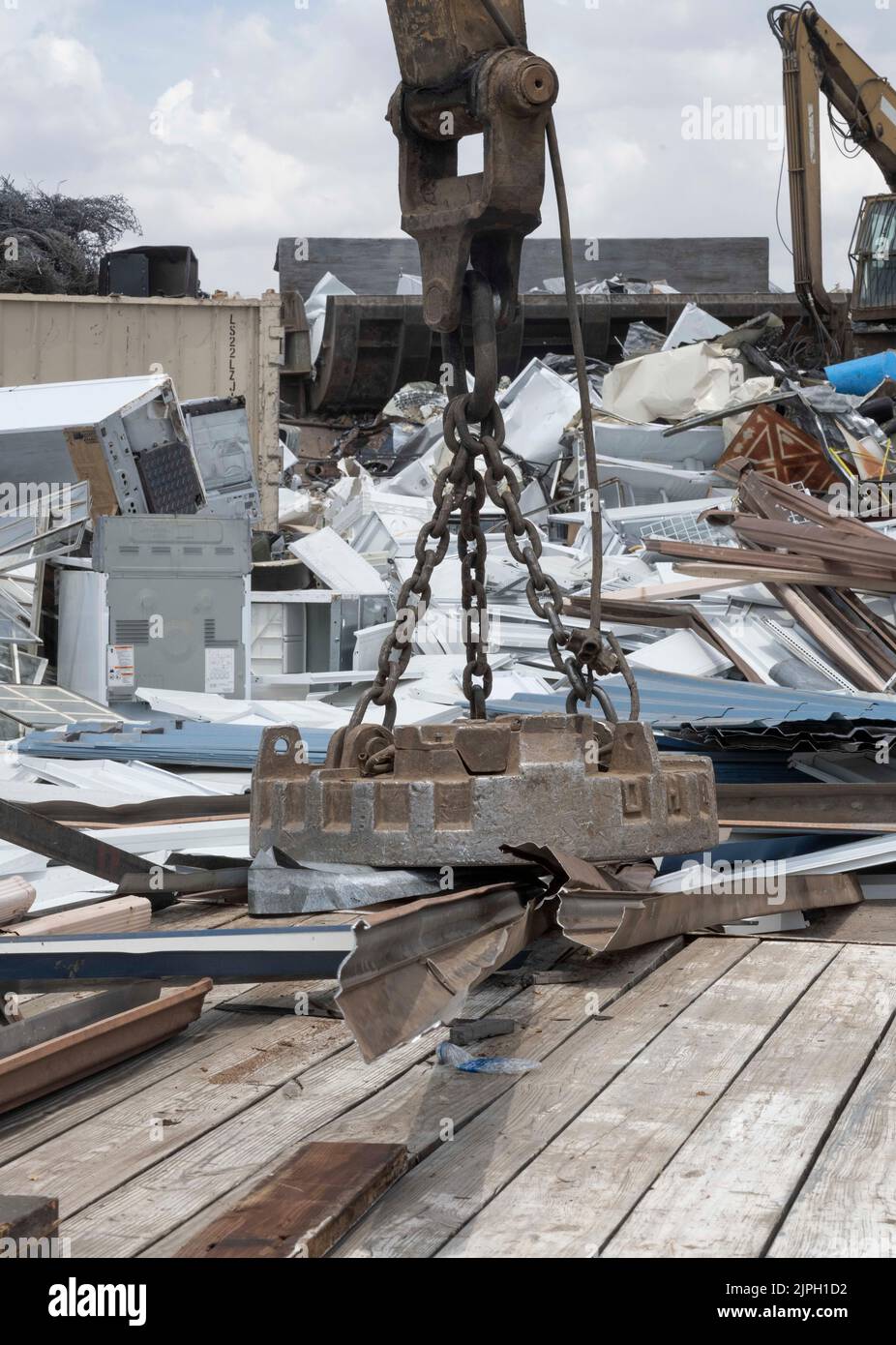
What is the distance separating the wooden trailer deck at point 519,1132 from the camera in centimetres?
210

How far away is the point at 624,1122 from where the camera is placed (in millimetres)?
2574

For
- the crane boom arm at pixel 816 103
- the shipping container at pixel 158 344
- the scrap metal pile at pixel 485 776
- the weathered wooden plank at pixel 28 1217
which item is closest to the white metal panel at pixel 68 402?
the scrap metal pile at pixel 485 776

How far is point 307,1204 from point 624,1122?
0.70m

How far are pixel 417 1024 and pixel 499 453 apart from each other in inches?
63.1

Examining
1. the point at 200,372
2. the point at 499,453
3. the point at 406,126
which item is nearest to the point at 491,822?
the point at 499,453

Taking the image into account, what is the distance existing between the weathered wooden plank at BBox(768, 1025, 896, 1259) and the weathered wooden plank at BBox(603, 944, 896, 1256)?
26mm

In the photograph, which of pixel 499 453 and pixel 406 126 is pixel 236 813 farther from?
pixel 406 126

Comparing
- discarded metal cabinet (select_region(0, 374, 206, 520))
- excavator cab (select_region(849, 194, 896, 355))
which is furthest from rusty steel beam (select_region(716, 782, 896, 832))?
excavator cab (select_region(849, 194, 896, 355))

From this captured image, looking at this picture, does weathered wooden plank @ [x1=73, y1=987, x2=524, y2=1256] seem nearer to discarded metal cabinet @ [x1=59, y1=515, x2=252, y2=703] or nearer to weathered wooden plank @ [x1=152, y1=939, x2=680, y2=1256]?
weathered wooden plank @ [x1=152, y1=939, x2=680, y2=1256]

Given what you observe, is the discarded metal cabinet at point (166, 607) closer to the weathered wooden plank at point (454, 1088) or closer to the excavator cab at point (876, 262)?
the weathered wooden plank at point (454, 1088)

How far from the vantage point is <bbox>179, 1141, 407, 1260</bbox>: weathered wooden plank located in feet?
6.53

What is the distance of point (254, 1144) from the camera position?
2.51 m

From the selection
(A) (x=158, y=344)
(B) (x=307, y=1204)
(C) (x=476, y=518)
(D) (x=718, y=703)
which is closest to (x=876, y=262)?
(A) (x=158, y=344)

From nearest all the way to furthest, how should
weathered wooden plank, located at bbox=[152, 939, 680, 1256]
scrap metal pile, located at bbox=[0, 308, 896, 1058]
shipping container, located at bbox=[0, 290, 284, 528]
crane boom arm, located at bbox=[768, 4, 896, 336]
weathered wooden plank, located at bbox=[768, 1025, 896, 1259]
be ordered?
weathered wooden plank, located at bbox=[768, 1025, 896, 1259] < weathered wooden plank, located at bbox=[152, 939, 680, 1256] < scrap metal pile, located at bbox=[0, 308, 896, 1058] < shipping container, located at bbox=[0, 290, 284, 528] < crane boom arm, located at bbox=[768, 4, 896, 336]
